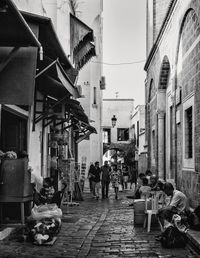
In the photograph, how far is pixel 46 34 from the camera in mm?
8930

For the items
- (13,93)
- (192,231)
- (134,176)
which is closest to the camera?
(13,93)

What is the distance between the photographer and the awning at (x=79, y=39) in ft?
71.0

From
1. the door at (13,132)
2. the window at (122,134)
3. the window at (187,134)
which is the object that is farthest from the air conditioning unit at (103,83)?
the door at (13,132)

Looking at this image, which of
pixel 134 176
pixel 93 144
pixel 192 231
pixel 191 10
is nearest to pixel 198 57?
pixel 191 10

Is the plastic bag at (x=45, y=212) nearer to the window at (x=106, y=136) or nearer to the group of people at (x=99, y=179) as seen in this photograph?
the group of people at (x=99, y=179)

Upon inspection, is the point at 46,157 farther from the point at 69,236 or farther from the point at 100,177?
the point at 100,177

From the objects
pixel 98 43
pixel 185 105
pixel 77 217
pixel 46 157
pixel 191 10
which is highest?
pixel 98 43

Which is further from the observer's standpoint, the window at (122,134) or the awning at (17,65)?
the window at (122,134)

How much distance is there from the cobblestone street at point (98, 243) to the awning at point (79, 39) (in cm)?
1099

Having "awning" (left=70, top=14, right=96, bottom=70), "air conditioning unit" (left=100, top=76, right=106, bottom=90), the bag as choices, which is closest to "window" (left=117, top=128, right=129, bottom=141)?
"air conditioning unit" (left=100, top=76, right=106, bottom=90)

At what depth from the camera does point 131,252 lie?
8.01m

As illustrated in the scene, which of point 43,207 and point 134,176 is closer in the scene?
point 43,207

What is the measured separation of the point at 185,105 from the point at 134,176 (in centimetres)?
1629

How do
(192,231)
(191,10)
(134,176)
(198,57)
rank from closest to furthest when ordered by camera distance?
(192,231)
(198,57)
(191,10)
(134,176)
